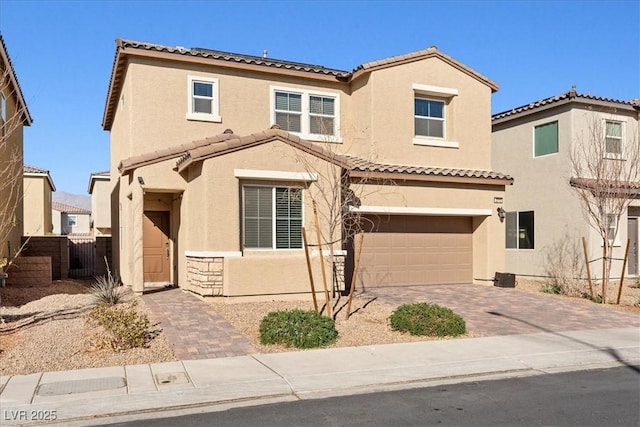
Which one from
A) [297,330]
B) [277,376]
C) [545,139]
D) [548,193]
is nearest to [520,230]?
[548,193]

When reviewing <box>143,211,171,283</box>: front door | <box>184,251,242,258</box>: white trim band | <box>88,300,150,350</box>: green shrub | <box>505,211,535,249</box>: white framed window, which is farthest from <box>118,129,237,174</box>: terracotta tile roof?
<box>505,211,535,249</box>: white framed window

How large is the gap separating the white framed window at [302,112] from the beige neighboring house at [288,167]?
0.12 feet

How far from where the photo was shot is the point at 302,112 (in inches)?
678

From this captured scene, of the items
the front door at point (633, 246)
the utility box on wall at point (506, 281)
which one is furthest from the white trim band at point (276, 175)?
the front door at point (633, 246)

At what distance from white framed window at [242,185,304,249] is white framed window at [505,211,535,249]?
34.8ft

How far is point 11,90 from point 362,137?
10538 millimetres

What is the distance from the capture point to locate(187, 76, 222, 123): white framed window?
1580cm

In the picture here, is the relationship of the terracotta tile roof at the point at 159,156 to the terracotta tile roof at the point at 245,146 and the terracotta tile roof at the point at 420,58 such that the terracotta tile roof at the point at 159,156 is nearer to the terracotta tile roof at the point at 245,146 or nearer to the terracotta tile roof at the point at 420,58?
the terracotta tile roof at the point at 245,146

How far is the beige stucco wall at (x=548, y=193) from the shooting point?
1912cm

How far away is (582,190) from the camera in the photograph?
683 inches

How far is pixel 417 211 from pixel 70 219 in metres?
43.7

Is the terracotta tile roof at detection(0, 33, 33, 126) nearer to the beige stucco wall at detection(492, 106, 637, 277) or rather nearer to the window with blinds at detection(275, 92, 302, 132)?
the window with blinds at detection(275, 92, 302, 132)

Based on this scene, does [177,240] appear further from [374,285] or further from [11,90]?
[11,90]

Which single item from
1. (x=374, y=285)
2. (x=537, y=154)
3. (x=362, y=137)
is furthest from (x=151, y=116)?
(x=537, y=154)
